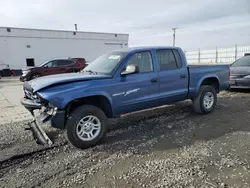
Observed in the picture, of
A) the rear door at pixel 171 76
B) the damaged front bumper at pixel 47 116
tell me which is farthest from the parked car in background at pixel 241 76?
the damaged front bumper at pixel 47 116

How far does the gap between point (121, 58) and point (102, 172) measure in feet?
7.83

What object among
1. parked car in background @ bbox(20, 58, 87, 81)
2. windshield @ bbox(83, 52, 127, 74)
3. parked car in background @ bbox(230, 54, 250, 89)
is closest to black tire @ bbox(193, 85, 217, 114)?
windshield @ bbox(83, 52, 127, 74)

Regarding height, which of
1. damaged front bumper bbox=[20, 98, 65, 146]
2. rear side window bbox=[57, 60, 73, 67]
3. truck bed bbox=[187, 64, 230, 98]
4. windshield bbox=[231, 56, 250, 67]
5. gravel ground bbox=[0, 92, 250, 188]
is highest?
rear side window bbox=[57, 60, 73, 67]

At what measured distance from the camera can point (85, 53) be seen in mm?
30562

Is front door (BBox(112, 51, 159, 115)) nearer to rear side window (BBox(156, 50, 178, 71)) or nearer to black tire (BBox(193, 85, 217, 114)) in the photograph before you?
rear side window (BBox(156, 50, 178, 71))

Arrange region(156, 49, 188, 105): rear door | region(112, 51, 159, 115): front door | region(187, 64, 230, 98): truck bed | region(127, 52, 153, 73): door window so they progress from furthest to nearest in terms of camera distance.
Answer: region(187, 64, 230, 98): truck bed
region(156, 49, 188, 105): rear door
region(127, 52, 153, 73): door window
region(112, 51, 159, 115): front door

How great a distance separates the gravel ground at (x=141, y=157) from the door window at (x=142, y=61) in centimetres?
139

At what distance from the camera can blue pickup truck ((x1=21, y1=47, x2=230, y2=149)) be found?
3806 millimetres

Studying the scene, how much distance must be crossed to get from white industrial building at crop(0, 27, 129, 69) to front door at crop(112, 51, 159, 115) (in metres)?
25.4

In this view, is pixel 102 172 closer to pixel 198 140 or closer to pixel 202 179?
pixel 202 179

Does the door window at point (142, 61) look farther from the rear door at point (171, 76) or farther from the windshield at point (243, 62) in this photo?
the windshield at point (243, 62)

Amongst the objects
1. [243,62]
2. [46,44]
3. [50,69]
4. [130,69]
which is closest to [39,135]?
[130,69]

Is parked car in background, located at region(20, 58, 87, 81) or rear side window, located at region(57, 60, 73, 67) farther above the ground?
rear side window, located at region(57, 60, 73, 67)

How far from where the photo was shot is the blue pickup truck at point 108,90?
12.5ft
